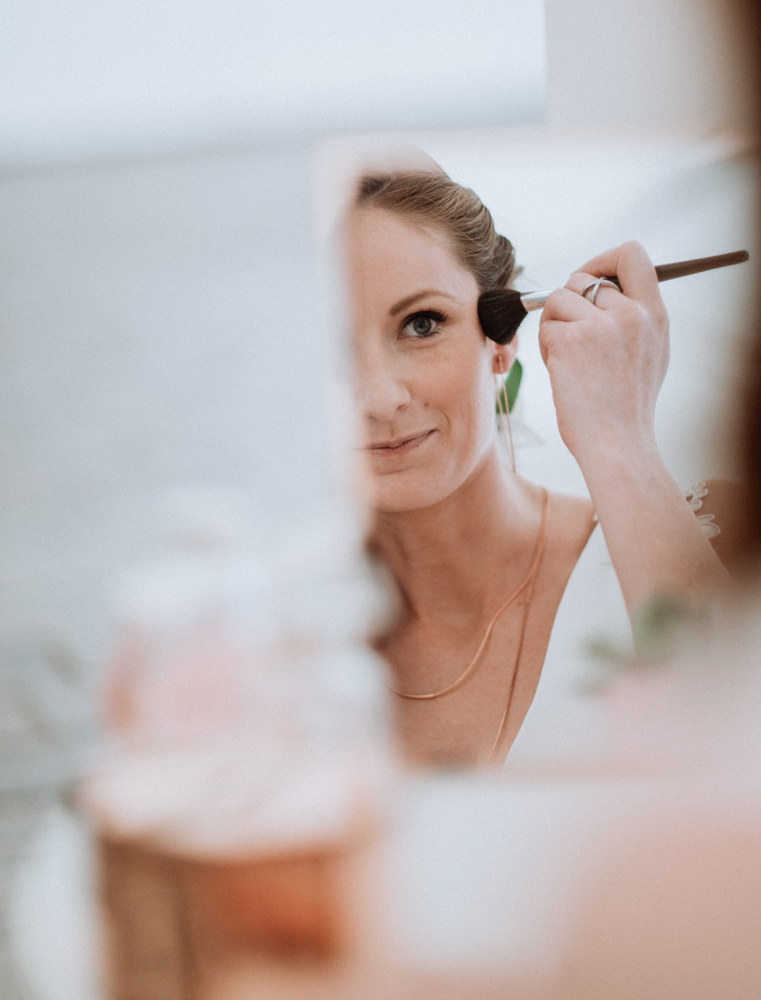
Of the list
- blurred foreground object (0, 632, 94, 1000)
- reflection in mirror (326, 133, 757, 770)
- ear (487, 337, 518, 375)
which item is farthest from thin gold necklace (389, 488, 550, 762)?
blurred foreground object (0, 632, 94, 1000)

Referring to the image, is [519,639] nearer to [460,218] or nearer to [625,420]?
[625,420]

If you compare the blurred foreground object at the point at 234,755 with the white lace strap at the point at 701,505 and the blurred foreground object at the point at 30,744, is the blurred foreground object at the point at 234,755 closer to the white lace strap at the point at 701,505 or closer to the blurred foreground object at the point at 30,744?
the blurred foreground object at the point at 30,744

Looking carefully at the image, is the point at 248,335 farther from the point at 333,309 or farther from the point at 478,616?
the point at 478,616

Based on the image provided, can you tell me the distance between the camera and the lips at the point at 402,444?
62 cm

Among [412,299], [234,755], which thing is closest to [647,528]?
[412,299]

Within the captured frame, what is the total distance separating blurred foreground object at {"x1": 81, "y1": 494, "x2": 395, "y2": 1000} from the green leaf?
17 cm

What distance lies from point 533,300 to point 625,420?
13 centimetres

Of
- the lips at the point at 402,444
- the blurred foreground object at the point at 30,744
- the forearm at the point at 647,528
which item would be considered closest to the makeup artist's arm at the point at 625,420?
the forearm at the point at 647,528

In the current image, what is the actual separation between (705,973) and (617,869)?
0.11 m

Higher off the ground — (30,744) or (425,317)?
(425,317)

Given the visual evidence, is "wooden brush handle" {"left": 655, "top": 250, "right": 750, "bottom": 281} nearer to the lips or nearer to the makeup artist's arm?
the makeup artist's arm

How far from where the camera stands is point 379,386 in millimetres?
614

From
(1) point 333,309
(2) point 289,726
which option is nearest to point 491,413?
(1) point 333,309

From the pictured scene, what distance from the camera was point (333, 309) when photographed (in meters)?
0.62
